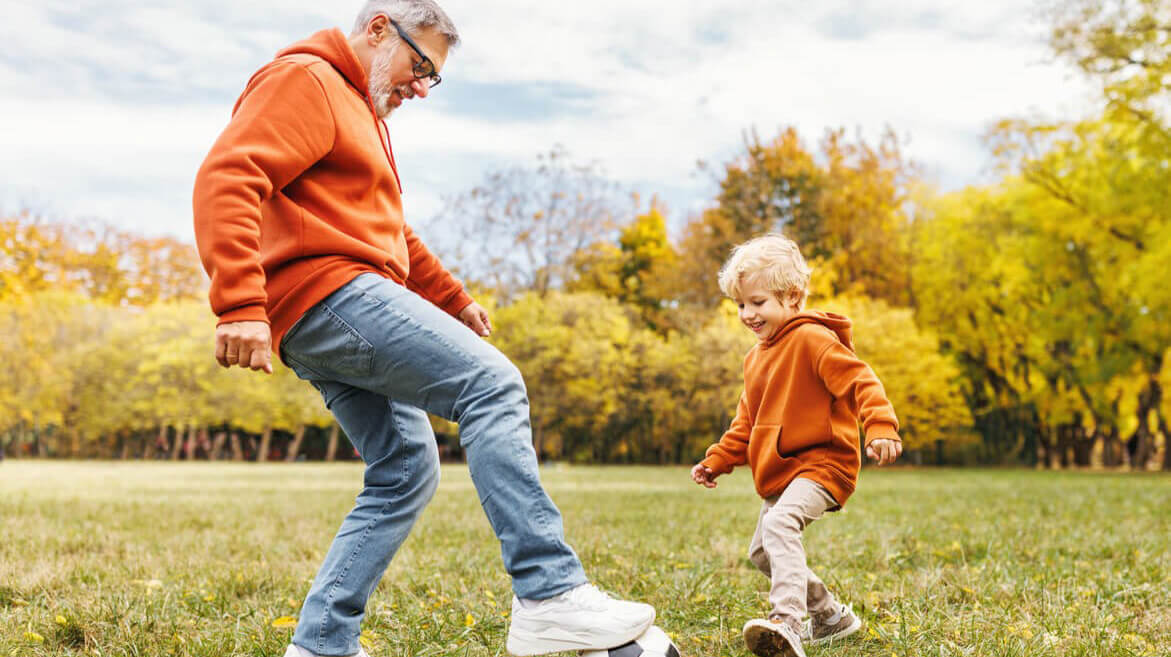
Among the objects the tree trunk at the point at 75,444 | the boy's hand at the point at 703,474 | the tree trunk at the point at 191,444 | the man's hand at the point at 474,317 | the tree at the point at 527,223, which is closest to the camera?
the man's hand at the point at 474,317

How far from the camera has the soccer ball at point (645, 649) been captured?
99.9 inches


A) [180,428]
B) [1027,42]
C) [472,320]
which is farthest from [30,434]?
[472,320]

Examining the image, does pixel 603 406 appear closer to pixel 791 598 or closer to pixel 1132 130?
pixel 1132 130

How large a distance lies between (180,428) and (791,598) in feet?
149

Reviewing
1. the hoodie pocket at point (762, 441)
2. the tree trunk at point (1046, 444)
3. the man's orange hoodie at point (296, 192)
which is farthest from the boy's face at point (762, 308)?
the tree trunk at point (1046, 444)

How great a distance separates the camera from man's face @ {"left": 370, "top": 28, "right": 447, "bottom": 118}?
2.95 metres

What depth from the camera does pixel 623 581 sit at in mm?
4922

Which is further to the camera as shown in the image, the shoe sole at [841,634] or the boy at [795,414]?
the shoe sole at [841,634]

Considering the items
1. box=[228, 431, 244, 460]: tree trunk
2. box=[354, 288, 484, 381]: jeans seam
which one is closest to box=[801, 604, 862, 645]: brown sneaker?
box=[354, 288, 484, 381]: jeans seam

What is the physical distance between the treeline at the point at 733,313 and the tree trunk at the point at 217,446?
0.94ft

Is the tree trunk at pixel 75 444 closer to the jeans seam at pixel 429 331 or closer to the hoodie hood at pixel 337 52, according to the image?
the hoodie hood at pixel 337 52

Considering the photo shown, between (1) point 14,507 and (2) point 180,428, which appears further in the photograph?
(2) point 180,428

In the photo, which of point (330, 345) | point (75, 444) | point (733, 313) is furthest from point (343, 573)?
point (75, 444)

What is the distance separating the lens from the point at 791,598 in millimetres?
3365
